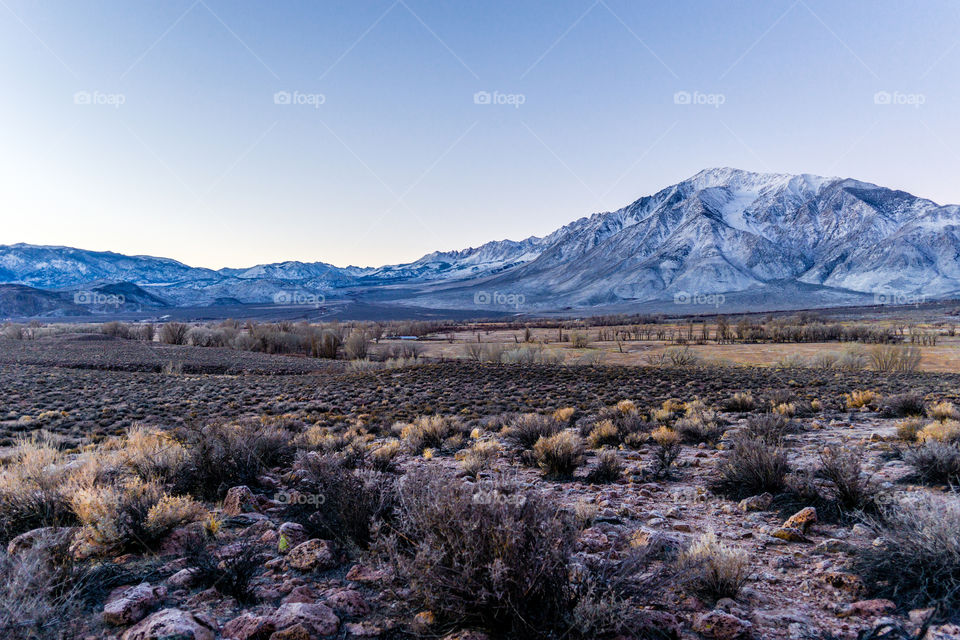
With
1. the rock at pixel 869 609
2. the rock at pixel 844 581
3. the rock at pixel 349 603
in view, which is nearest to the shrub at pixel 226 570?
the rock at pixel 349 603

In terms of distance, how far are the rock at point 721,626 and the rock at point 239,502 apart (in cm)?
457

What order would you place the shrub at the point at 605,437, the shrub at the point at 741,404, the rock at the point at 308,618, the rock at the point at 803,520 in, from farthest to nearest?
the shrub at the point at 741,404
the shrub at the point at 605,437
the rock at the point at 803,520
the rock at the point at 308,618

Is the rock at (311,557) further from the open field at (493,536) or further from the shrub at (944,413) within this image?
the shrub at (944,413)

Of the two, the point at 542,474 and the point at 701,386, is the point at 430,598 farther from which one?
the point at 701,386

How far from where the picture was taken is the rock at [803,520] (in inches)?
192

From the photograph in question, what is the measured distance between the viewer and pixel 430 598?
123 inches

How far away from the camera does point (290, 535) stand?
478cm

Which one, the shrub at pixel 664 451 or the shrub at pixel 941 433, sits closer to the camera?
the shrub at pixel 664 451

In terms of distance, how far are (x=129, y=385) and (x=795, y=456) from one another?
24311 mm

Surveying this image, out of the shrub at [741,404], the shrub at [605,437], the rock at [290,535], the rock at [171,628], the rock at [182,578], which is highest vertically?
the rock at [171,628]

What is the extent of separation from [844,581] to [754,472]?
7.84 feet

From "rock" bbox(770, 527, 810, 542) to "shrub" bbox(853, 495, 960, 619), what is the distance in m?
0.71

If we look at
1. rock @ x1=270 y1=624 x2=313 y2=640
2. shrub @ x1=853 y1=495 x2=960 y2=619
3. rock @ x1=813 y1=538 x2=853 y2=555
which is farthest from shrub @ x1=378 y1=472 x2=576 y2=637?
rock @ x1=813 y1=538 x2=853 y2=555

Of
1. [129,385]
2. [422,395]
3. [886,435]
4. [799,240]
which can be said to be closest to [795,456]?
[886,435]
